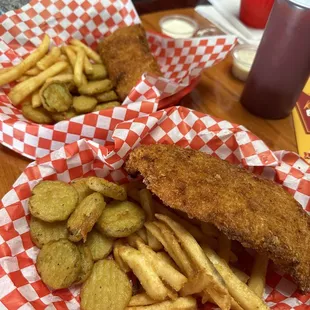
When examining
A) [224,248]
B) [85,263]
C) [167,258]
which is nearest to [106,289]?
[85,263]

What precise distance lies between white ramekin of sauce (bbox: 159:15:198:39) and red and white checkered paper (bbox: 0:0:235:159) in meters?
0.25

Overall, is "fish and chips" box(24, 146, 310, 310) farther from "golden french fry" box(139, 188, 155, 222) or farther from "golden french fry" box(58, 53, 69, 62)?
"golden french fry" box(58, 53, 69, 62)

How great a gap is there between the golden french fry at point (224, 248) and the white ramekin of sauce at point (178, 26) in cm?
165

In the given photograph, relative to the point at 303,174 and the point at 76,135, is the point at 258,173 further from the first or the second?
the point at 76,135

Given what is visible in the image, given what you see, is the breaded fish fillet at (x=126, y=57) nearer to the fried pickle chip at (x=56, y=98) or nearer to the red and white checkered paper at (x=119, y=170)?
the fried pickle chip at (x=56, y=98)

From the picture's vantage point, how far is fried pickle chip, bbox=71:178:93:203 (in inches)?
60.0

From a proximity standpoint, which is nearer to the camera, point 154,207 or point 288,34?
point 154,207

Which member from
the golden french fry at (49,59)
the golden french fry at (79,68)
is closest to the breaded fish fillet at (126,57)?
the golden french fry at (79,68)

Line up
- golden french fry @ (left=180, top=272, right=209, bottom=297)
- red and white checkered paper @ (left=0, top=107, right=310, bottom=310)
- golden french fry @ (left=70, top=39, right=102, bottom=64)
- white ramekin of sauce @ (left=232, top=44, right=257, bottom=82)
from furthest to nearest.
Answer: white ramekin of sauce @ (left=232, top=44, right=257, bottom=82), golden french fry @ (left=70, top=39, right=102, bottom=64), red and white checkered paper @ (left=0, top=107, right=310, bottom=310), golden french fry @ (left=180, top=272, right=209, bottom=297)

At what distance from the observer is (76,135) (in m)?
1.73

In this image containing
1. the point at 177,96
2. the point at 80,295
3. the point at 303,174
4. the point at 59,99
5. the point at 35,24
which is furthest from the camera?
the point at 35,24

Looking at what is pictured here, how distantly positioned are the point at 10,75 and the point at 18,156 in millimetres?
423

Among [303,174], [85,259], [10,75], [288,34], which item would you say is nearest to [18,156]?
[10,75]

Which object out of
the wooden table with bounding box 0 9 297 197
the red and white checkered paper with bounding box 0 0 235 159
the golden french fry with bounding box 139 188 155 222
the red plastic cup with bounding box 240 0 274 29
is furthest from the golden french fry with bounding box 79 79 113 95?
the red plastic cup with bounding box 240 0 274 29
